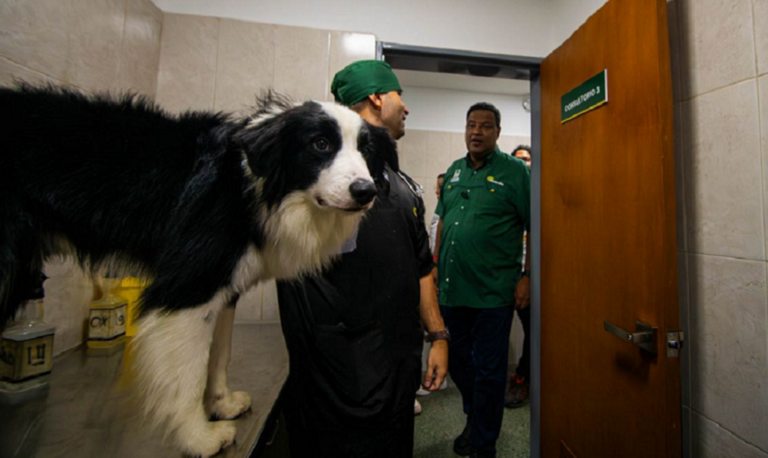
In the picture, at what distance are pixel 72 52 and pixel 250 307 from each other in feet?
3.59

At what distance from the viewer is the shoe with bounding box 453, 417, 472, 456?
1.81 m

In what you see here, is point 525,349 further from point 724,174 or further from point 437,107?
point 437,107

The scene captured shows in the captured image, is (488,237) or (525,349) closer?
(488,237)

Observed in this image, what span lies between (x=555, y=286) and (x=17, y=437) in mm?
1782

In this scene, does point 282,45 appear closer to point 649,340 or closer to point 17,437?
point 17,437

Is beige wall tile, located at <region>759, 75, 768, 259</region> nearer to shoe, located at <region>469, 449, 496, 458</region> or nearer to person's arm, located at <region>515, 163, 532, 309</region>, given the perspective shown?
person's arm, located at <region>515, 163, 532, 309</region>

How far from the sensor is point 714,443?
0.95 m

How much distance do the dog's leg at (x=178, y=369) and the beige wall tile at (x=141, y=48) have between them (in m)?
1.14

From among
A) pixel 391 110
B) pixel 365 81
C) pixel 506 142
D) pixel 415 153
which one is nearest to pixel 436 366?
pixel 391 110

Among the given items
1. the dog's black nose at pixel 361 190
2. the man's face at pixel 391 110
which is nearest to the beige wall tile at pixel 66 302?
the dog's black nose at pixel 361 190

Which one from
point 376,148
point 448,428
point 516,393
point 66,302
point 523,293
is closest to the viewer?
point 376,148

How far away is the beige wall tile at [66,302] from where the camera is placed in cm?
96

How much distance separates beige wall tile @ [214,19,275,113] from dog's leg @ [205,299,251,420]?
1134 millimetres

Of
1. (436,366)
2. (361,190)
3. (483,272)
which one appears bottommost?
(436,366)
